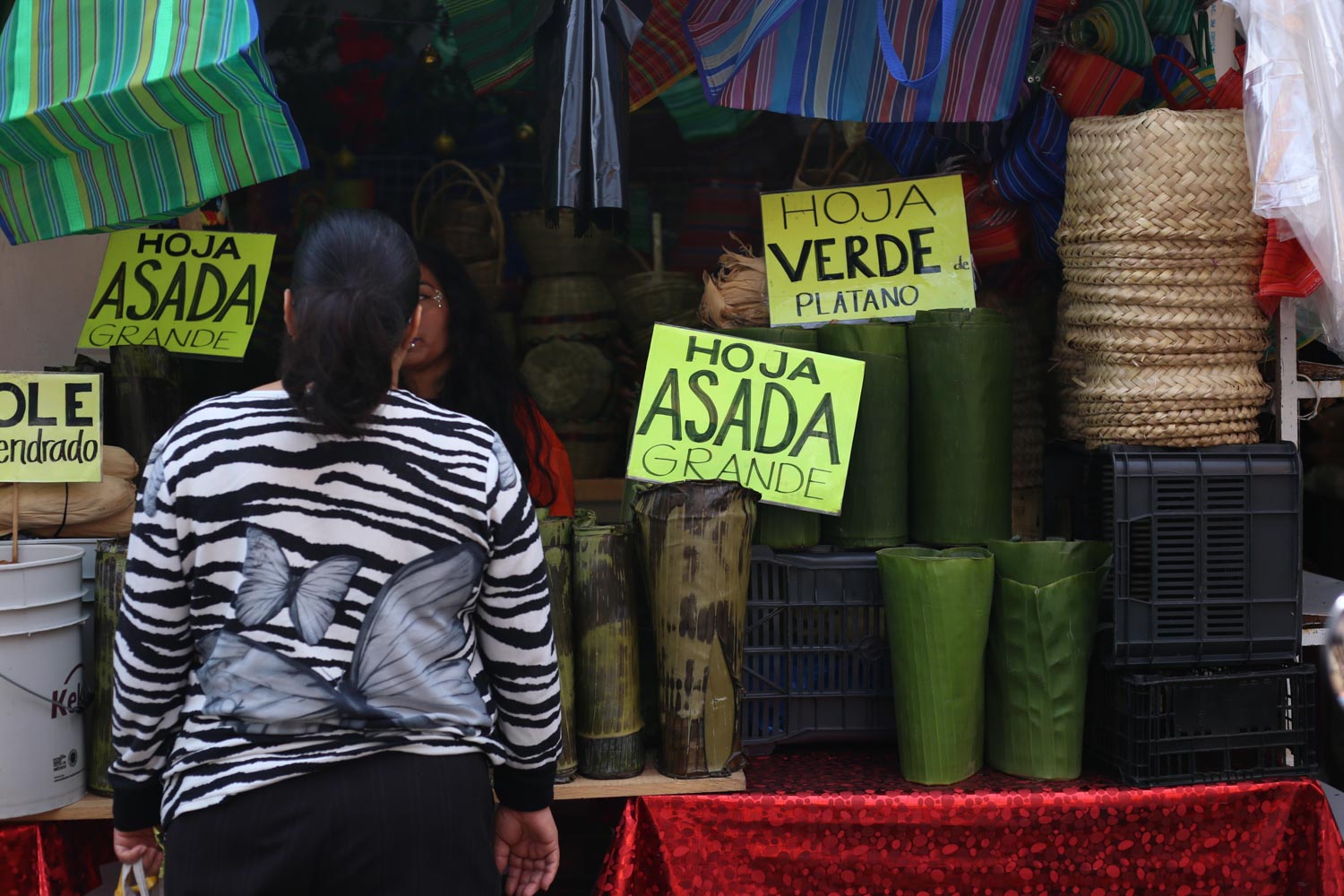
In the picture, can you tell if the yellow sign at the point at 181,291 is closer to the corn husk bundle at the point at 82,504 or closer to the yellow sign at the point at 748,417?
the corn husk bundle at the point at 82,504

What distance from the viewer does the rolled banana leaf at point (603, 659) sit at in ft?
6.64

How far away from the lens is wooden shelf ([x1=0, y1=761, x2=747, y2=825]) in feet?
6.49

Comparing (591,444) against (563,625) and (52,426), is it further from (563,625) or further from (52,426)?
(52,426)

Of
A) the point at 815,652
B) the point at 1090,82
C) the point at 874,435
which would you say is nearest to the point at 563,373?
the point at 874,435

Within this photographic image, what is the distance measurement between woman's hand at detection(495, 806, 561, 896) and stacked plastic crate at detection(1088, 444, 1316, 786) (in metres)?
1.10

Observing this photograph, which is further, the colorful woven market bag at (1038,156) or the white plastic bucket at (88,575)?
the colorful woven market bag at (1038,156)

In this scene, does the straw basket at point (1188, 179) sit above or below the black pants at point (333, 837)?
above

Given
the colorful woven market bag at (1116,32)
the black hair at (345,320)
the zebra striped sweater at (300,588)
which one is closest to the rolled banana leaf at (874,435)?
the colorful woven market bag at (1116,32)

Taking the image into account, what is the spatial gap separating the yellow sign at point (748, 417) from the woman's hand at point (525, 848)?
0.77 metres

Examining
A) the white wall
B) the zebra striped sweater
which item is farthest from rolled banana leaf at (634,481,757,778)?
the white wall

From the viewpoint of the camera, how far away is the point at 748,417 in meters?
2.19

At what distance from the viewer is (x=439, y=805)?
1.31m

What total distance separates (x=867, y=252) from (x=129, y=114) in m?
1.39

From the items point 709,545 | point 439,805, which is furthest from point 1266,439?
point 439,805
